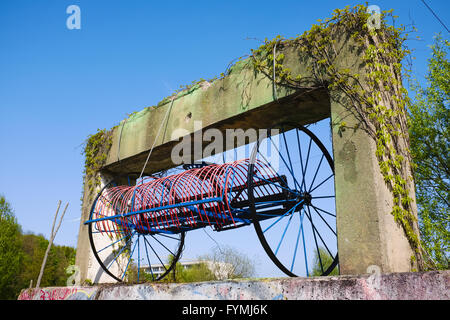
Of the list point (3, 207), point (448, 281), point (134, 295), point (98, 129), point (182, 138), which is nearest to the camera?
point (448, 281)

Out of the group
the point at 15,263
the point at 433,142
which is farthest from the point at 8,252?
the point at 433,142

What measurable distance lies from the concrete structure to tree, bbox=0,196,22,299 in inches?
852

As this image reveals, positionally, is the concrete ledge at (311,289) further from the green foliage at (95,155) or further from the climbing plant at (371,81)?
the green foliage at (95,155)

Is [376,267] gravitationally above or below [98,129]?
below

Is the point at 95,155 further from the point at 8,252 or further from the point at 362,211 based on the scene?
the point at 8,252

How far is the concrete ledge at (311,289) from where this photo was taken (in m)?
3.21

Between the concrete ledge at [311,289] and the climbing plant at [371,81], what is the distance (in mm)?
1338

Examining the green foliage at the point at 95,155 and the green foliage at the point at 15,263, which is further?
the green foliage at the point at 15,263

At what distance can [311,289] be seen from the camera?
3.85 metres

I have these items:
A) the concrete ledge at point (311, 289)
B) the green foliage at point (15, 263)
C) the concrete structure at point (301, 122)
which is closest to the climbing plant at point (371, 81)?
the concrete structure at point (301, 122)
